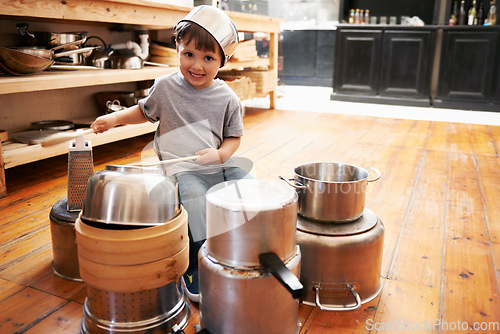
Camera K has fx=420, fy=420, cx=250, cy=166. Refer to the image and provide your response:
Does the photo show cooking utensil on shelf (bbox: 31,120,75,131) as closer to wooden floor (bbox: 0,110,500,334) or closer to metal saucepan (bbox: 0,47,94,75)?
wooden floor (bbox: 0,110,500,334)

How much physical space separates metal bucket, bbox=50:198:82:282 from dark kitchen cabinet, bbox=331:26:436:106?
4.25 metres

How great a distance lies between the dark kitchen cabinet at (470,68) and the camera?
4223mm

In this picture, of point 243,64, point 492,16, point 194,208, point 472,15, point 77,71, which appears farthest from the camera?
point 472,15

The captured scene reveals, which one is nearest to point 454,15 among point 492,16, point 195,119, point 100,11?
point 492,16

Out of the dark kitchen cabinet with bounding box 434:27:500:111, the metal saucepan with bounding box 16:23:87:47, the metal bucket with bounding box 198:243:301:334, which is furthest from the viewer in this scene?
the dark kitchen cabinet with bounding box 434:27:500:111

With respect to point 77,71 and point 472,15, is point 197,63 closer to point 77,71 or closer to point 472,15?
point 77,71

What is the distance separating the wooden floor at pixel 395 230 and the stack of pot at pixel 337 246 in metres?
0.04

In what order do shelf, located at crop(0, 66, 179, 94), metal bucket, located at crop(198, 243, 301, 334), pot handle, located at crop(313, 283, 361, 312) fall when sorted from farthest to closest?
shelf, located at crop(0, 66, 179, 94) → pot handle, located at crop(313, 283, 361, 312) → metal bucket, located at crop(198, 243, 301, 334)

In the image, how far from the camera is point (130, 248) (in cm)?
79

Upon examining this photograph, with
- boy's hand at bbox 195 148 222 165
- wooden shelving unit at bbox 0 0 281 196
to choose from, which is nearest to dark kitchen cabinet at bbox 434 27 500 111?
wooden shelving unit at bbox 0 0 281 196

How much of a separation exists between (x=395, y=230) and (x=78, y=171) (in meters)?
1.04

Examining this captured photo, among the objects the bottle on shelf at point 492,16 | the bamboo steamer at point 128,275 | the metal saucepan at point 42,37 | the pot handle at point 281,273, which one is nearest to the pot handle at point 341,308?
the pot handle at point 281,273

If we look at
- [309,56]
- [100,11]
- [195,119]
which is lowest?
[195,119]

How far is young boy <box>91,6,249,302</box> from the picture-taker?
1113 millimetres
